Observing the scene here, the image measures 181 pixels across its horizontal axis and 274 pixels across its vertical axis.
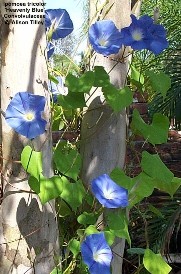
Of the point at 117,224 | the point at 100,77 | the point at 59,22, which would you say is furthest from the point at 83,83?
the point at 117,224

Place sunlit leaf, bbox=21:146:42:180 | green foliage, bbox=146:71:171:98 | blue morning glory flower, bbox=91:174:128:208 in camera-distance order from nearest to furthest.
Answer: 1. sunlit leaf, bbox=21:146:42:180
2. blue morning glory flower, bbox=91:174:128:208
3. green foliage, bbox=146:71:171:98

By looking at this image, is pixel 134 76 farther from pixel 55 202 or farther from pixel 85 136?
pixel 55 202

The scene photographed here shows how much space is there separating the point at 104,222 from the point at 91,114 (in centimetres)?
31

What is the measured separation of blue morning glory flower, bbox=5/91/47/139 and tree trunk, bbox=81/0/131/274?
0.27 meters

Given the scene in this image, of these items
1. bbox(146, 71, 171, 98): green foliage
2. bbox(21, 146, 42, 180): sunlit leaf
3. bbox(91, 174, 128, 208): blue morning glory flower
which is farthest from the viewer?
bbox(146, 71, 171, 98): green foliage

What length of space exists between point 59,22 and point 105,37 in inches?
8.6

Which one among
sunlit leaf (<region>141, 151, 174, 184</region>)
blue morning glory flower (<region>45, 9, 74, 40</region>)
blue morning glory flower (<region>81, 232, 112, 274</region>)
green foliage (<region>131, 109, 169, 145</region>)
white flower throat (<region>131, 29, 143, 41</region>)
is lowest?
blue morning glory flower (<region>81, 232, 112, 274</region>)

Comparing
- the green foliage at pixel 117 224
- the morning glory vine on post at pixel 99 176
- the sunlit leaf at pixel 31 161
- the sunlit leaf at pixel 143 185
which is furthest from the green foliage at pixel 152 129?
the sunlit leaf at pixel 31 161

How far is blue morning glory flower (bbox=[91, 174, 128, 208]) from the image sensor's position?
134 cm

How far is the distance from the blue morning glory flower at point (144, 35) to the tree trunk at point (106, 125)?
10 cm

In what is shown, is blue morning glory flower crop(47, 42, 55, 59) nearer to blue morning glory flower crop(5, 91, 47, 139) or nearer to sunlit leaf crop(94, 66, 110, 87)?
sunlit leaf crop(94, 66, 110, 87)

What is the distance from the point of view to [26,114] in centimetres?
129

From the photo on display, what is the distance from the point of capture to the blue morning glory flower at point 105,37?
55.1 inches

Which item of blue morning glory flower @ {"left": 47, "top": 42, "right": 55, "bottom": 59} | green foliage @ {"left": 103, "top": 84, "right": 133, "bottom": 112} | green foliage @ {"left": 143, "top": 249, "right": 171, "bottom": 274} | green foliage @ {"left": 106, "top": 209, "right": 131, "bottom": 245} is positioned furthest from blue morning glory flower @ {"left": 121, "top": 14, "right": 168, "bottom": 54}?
green foliage @ {"left": 143, "top": 249, "right": 171, "bottom": 274}
